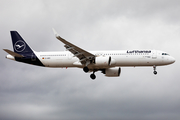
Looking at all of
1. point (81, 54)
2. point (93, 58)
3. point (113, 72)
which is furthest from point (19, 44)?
point (113, 72)

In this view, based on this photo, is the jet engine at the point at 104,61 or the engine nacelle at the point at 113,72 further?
the engine nacelle at the point at 113,72

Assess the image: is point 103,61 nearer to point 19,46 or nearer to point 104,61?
point 104,61

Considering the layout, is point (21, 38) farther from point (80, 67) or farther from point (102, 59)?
point (102, 59)

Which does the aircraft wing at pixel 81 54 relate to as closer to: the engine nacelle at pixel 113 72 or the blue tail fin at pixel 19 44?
the engine nacelle at pixel 113 72

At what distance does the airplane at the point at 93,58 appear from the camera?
4856 centimetres

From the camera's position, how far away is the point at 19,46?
55.6 metres

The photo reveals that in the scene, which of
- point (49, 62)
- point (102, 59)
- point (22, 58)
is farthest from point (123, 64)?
point (22, 58)

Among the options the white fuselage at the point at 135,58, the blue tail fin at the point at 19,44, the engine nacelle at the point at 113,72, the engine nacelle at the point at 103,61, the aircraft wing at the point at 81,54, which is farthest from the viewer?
the blue tail fin at the point at 19,44

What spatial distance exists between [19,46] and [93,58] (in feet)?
48.0

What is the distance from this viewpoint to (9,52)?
5181 centimetres

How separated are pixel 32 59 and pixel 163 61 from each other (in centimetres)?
2173

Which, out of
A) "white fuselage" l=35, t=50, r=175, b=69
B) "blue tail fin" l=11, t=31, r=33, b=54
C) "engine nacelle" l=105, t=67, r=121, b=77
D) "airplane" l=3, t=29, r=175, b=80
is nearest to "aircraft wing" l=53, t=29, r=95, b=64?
"airplane" l=3, t=29, r=175, b=80

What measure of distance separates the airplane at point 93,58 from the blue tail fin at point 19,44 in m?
1.01

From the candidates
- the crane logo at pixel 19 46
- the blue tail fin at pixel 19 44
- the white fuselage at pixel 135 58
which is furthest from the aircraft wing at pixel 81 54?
the crane logo at pixel 19 46
